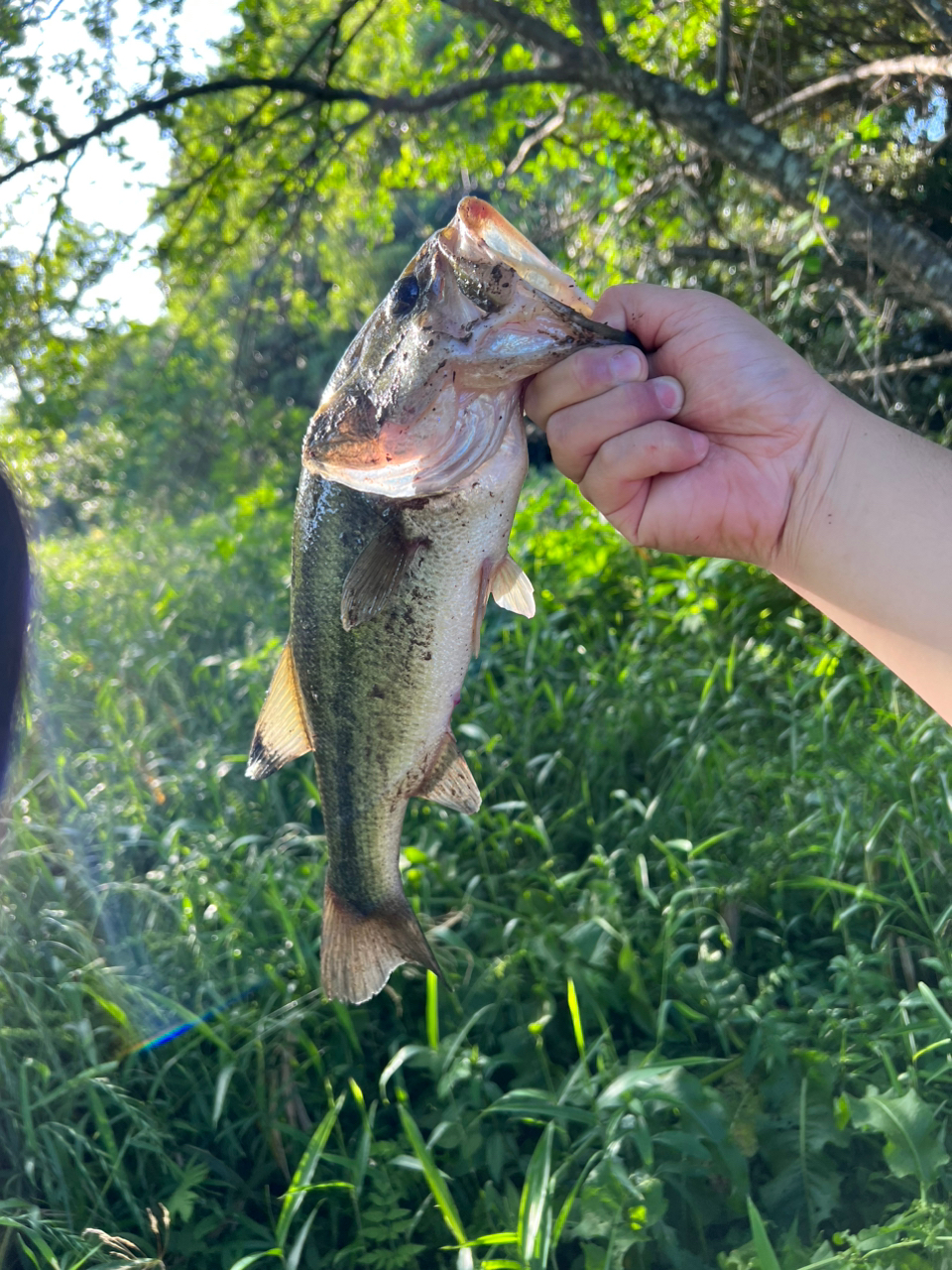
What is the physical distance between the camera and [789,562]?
1.89m

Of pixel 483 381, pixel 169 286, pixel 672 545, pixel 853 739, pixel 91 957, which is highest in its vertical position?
pixel 169 286

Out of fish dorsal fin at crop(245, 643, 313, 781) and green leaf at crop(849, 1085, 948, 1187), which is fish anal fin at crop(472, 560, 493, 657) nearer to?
fish dorsal fin at crop(245, 643, 313, 781)

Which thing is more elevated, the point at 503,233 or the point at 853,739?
the point at 503,233

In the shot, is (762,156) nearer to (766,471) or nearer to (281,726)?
(766,471)

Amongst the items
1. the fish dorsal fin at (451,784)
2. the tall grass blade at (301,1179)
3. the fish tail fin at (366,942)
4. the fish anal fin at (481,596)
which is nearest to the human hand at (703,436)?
the fish anal fin at (481,596)

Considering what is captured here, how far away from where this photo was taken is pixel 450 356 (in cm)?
149

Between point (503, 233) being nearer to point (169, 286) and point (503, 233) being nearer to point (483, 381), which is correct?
point (483, 381)

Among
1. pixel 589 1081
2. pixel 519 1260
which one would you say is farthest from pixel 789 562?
pixel 519 1260

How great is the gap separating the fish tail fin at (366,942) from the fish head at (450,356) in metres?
0.94

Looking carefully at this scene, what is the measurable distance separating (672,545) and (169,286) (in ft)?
16.6

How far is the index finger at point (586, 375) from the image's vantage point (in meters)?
1.55

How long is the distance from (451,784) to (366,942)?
0.43m

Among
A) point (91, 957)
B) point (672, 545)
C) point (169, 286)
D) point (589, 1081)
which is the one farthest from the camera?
point (169, 286)

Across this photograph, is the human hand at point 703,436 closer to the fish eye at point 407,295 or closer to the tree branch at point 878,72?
the fish eye at point 407,295
